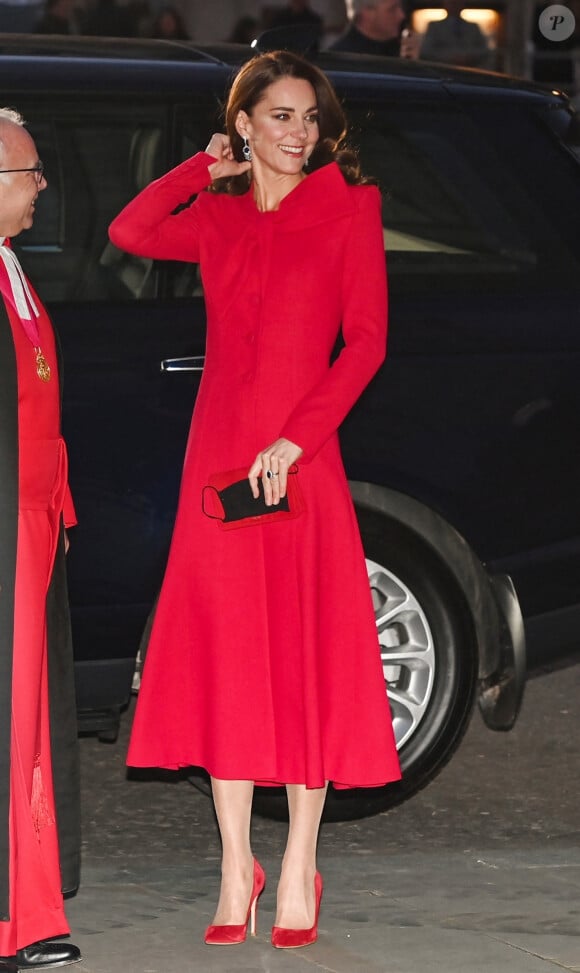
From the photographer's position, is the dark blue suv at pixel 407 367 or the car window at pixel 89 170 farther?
the car window at pixel 89 170

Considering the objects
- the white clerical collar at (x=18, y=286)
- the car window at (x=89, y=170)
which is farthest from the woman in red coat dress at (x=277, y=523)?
the car window at (x=89, y=170)

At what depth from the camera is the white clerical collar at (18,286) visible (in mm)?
3926

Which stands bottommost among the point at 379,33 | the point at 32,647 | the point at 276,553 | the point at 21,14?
the point at 32,647

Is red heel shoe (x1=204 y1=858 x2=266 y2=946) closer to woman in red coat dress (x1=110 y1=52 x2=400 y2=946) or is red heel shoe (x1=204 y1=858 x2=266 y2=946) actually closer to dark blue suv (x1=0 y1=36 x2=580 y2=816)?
woman in red coat dress (x1=110 y1=52 x2=400 y2=946)

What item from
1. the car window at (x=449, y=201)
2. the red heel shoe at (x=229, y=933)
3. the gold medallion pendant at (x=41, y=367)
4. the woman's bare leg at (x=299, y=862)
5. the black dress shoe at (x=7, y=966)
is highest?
the car window at (x=449, y=201)

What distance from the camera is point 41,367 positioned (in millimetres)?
→ 3941

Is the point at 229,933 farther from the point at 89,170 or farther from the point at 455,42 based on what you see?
the point at 455,42

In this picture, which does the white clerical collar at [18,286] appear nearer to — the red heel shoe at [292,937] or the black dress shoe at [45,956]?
the black dress shoe at [45,956]

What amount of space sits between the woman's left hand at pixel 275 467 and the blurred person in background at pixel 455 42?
9.40 metres

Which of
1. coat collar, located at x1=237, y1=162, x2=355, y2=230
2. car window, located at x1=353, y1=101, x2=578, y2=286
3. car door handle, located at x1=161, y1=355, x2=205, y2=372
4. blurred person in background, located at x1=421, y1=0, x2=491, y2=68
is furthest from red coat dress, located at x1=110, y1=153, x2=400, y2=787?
blurred person in background, located at x1=421, y1=0, x2=491, y2=68

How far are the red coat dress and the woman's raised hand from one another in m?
0.06

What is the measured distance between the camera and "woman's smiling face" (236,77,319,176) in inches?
165

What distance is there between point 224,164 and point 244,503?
746 millimetres

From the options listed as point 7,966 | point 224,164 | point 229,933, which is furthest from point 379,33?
point 7,966
